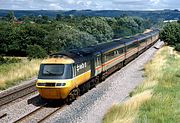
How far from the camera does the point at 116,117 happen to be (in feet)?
55.1

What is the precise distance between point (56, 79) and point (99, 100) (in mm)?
3558

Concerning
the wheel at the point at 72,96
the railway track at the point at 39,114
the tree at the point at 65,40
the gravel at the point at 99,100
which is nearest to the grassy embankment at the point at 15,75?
the gravel at the point at 99,100

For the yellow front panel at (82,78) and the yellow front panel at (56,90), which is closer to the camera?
the yellow front panel at (56,90)

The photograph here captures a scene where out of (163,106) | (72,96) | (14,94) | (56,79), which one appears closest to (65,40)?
(14,94)

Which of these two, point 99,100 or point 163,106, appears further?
point 99,100

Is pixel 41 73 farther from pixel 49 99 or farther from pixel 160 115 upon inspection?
pixel 160 115

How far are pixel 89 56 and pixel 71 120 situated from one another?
728 centimetres

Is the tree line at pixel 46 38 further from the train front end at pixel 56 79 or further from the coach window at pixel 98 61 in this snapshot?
the train front end at pixel 56 79

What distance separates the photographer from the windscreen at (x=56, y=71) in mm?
20422

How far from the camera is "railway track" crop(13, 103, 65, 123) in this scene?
18.0 meters

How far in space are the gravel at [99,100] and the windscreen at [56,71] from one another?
183 centimetres

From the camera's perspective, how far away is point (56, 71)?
20594 mm

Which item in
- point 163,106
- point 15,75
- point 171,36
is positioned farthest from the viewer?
point 171,36

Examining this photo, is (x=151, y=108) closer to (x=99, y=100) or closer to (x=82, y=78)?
(x=99, y=100)
